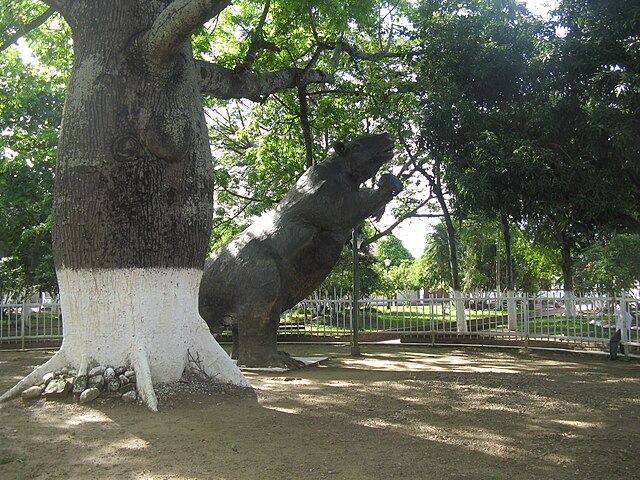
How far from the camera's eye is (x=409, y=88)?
44.2 feet

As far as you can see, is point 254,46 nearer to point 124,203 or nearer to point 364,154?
point 364,154

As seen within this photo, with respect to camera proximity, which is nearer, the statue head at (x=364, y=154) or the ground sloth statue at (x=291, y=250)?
the ground sloth statue at (x=291, y=250)

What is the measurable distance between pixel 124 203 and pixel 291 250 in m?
4.03

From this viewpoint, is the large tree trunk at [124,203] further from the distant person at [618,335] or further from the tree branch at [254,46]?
the distant person at [618,335]

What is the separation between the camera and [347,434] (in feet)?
15.2

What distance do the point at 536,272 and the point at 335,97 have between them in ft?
89.8

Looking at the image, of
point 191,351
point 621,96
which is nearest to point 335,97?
point 621,96

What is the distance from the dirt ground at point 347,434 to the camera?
3830 millimetres

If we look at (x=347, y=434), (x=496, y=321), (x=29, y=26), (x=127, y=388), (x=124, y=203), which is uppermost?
(x=29, y=26)

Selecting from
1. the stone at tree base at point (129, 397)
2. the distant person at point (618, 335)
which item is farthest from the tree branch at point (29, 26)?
the distant person at point (618, 335)

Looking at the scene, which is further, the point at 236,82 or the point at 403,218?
the point at 403,218

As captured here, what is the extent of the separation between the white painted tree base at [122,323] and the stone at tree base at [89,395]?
0.99 feet

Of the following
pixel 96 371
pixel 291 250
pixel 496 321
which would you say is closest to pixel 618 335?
pixel 496 321

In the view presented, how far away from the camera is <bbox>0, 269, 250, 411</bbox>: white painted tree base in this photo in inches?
223
